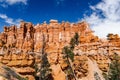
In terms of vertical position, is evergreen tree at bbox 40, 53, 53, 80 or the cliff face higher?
the cliff face

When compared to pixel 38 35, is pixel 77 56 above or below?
below

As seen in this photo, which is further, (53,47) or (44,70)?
(53,47)

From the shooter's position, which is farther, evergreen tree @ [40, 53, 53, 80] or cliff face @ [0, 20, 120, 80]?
cliff face @ [0, 20, 120, 80]

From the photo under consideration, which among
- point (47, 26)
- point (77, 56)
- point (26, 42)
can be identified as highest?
point (47, 26)

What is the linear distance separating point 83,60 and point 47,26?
60.3 metres

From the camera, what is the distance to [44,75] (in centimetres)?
9088

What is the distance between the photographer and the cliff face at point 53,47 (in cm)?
10294

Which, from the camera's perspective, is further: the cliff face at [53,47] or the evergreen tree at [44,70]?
the cliff face at [53,47]

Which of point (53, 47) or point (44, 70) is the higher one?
point (53, 47)

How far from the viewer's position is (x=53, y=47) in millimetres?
126875

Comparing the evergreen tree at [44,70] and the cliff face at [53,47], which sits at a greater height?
the cliff face at [53,47]

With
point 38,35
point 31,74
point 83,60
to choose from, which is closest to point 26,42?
point 38,35

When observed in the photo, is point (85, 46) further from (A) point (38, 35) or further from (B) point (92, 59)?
(A) point (38, 35)

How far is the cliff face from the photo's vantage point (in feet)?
338
